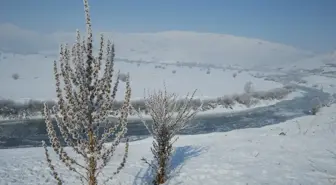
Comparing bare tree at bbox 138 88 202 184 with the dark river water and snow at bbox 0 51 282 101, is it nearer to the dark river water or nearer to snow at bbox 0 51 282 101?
the dark river water

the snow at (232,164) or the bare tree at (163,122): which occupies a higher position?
the bare tree at (163,122)

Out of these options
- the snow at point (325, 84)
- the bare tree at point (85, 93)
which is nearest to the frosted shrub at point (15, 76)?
the bare tree at point (85, 93)

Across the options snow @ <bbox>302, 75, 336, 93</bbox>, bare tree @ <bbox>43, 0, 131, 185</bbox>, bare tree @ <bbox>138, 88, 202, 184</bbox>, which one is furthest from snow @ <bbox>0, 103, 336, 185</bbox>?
snow @ <bbox>302, 75, 336, 93</bbox>

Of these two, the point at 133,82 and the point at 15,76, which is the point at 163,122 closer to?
the point at 133,82

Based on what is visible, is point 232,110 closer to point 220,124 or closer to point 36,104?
point 220,124

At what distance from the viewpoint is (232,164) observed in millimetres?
12664

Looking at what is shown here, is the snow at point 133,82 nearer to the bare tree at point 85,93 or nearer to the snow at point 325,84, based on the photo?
the snow at point 325,84

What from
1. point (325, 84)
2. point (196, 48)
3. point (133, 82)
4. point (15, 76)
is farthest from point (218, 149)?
point (196, 48)

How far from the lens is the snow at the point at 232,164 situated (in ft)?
35.5

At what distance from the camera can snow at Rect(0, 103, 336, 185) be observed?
10.8 m

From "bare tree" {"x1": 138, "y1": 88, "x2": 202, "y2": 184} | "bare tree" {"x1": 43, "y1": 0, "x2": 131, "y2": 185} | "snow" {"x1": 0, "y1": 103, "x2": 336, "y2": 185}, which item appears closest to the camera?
"bare tree" {"x1": 43, "y1": 0, "x2": 131, "y2": 185}

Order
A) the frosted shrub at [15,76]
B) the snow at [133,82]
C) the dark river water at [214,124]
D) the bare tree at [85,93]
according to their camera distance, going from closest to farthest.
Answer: the bare tree at [85,93] < the dark river water at [214,124] < the snow at [133,82] < the frosted shrub at [15,76]

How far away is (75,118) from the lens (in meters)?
5.11

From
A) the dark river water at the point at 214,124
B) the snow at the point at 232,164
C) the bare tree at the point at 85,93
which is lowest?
the dark river water at the point at 214,124
